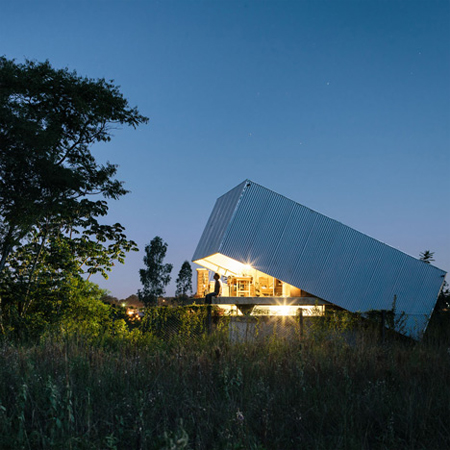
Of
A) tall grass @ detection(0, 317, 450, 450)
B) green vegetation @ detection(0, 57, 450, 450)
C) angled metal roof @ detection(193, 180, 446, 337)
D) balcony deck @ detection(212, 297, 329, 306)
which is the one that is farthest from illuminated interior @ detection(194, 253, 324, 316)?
tall grass @ detection(0, 317, 450, 450)

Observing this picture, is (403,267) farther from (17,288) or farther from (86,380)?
(86,380)

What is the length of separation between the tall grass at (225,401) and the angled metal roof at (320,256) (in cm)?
1011

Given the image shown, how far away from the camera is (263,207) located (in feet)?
53.6

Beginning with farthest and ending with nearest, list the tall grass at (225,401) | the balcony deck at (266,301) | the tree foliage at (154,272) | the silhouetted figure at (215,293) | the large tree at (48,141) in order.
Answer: the tree foliage at (154,272), the silhouetted figure at (215,293), the balcony deck at (266,301), the large tree at (48,141), the tall grass at (225,401)

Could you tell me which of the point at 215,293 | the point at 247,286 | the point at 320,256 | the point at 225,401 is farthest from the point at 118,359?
the point at 247,286

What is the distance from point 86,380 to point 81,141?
8.88 metres

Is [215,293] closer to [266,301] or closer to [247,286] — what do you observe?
[266,301]

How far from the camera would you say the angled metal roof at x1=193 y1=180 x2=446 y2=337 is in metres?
16.2

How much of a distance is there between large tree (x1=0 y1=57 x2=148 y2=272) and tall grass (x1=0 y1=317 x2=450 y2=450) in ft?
18.6

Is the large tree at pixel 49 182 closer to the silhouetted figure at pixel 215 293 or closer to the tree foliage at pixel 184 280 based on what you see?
the silhouetted figure at pixel 215 293

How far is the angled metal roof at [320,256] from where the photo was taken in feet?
53.1

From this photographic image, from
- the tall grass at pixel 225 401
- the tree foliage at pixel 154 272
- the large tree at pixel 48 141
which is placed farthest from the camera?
the tree foliage at pixel 154 272

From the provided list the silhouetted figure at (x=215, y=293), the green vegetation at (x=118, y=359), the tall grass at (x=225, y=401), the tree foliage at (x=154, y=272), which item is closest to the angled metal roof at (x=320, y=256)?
the silhouetted figure at (x=215, y=293)

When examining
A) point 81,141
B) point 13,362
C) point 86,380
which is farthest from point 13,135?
point 86,380
